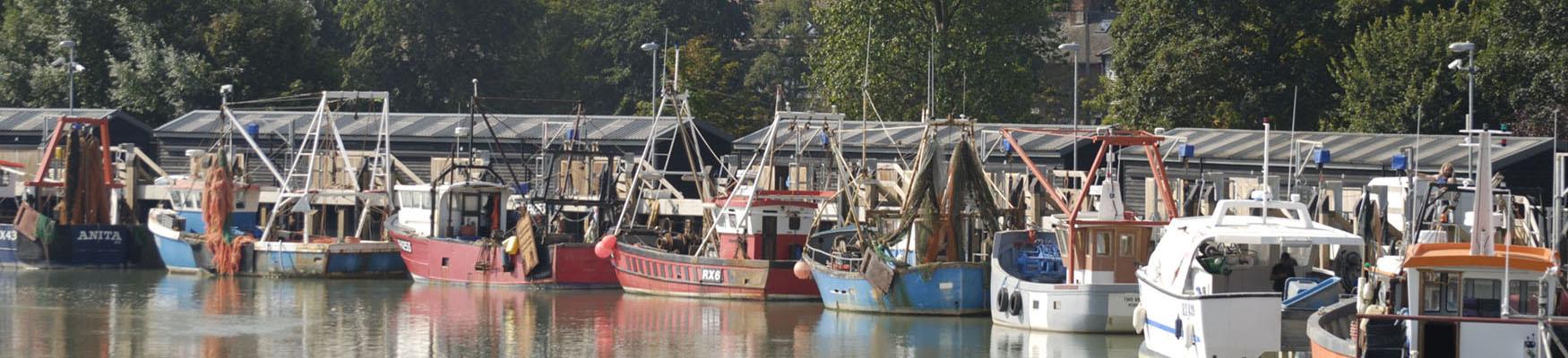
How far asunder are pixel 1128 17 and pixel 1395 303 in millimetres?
35105

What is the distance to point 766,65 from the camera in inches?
3526

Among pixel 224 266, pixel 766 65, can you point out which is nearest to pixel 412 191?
pixel 224 266

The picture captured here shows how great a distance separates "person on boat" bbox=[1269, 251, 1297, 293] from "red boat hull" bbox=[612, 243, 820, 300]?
13.6m

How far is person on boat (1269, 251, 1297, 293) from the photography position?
32.7m

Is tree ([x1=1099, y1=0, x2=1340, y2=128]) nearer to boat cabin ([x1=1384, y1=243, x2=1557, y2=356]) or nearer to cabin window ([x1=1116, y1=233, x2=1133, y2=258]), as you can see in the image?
cabin window ([x1=1116, y1=233, x2=1133, y2=258])

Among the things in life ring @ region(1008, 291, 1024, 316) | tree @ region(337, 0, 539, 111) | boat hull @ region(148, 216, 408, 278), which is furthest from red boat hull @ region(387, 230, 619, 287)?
tree @ region(337, 0, 539, 111)

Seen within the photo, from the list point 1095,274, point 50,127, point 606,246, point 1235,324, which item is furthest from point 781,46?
point 1235,324

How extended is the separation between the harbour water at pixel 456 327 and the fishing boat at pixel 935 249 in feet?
1.30

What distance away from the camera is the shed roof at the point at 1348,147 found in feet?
154

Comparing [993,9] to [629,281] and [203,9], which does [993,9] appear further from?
[203,9]

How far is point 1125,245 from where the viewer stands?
3641cm

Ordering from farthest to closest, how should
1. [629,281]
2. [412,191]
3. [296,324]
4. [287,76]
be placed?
[287,76]
[412,191]
[629,281]
[296,324]

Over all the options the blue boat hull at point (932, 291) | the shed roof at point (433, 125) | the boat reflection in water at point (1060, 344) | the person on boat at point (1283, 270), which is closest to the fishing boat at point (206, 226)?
the shed roof at point (433, 125)

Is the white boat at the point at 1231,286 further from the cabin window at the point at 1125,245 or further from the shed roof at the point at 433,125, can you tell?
the shed roof at the point at 433,125
